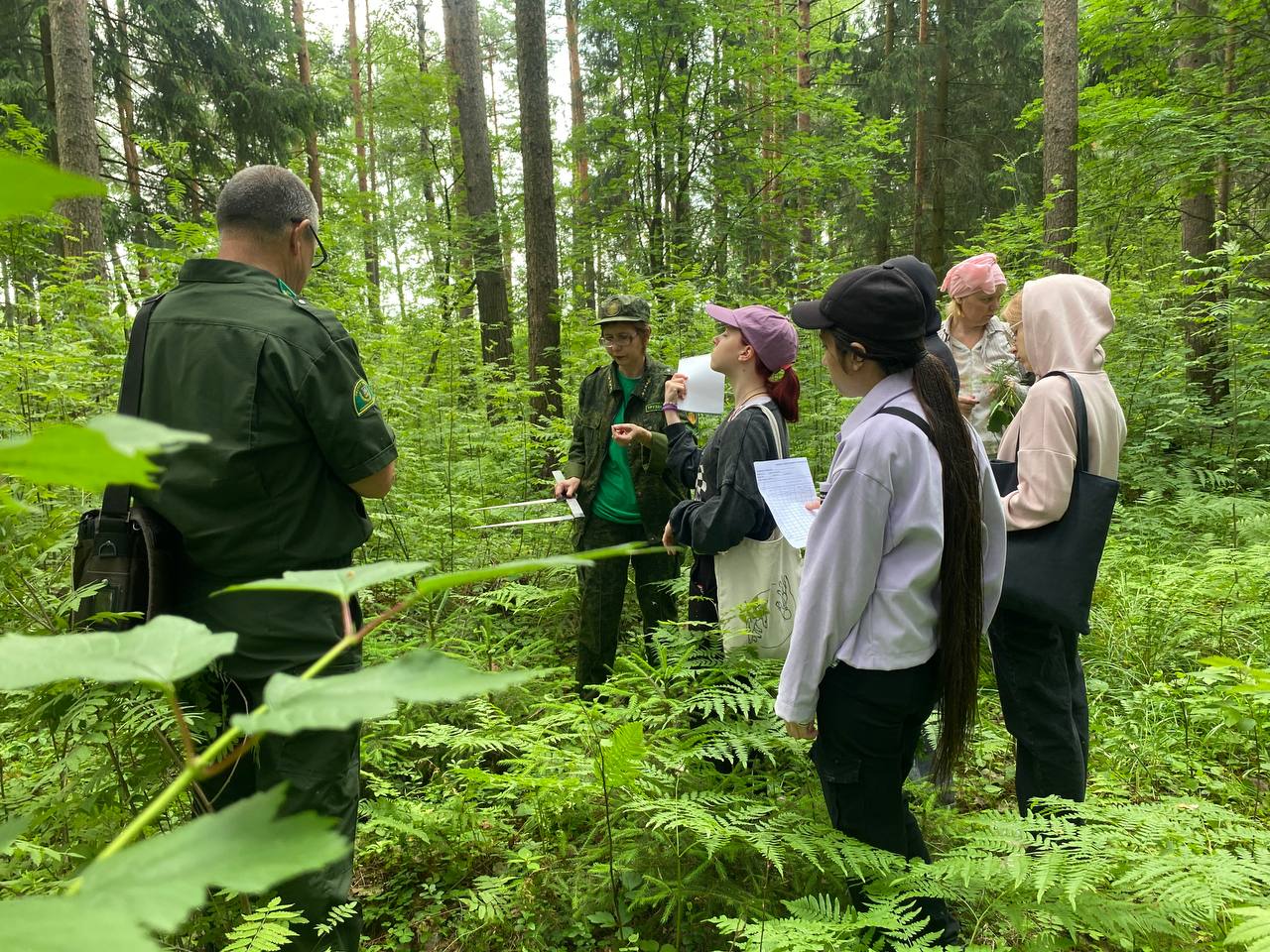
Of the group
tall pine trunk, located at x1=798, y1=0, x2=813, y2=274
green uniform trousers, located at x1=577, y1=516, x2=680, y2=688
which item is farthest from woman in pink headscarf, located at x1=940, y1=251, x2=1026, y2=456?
tall pine trunk, located at x1=798, y1=0, x2=813, y2=274

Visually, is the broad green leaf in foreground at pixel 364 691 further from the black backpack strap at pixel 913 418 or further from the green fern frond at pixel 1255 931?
the black backpack strap at pixel 913 418

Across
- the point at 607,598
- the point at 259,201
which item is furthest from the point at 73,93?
the point at 607,598

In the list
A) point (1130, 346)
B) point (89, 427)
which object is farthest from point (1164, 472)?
point (89, 427)

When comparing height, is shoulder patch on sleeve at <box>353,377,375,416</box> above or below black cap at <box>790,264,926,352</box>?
below

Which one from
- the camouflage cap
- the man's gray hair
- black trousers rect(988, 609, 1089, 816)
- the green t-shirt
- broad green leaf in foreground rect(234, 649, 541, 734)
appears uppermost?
the man's gray hair

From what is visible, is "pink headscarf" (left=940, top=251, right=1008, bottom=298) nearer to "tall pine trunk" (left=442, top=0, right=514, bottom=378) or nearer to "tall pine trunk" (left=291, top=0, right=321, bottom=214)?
"tall pine trunk" (left=442, top=0, right=514, bottom=378)

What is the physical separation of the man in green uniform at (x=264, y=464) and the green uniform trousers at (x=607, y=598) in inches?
78.3

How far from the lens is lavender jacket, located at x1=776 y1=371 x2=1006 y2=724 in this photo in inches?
85.0

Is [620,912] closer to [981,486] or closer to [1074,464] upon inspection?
[981,486]

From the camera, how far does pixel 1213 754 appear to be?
3.62 meters

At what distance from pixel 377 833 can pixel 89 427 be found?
3.13 metres

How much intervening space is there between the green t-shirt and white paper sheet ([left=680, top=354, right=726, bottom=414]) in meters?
0.72

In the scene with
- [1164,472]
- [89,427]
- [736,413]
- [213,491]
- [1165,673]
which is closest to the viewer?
[89,427]

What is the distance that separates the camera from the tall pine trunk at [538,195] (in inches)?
304
